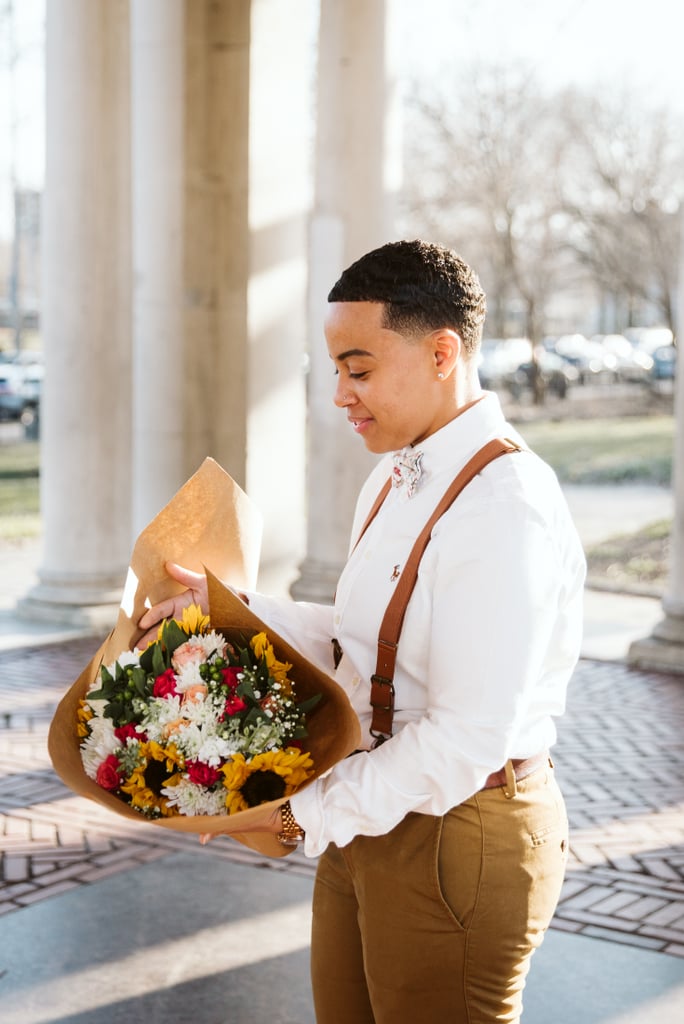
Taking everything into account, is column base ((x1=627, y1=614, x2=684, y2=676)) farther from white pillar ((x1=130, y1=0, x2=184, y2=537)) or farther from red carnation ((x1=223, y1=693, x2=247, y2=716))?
red carnation ((x1=223, y1=693, x2=247, y2=716))

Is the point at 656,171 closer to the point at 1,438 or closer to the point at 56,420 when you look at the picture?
the point at 1,438

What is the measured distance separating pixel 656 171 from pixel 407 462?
30952 mm

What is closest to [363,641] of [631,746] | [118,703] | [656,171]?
[118,703]

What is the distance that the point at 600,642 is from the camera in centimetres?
962

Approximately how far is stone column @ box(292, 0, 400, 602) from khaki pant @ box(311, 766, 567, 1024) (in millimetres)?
7050

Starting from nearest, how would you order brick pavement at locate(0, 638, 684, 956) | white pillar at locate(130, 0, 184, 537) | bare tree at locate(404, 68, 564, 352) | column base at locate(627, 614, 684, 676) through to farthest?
brick pavement at locate(0, 638, 684, 956), column base at locate(627, 614, 684, 676), white pillar at locate(130, 0, 184, 537), bare tree at locate(404, 68, 564, 352)

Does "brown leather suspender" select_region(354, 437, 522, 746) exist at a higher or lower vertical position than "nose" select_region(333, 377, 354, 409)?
lower

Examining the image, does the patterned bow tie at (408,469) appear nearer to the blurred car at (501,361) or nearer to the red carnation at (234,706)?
the red carnation at (234,706)

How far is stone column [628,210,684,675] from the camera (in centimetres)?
858

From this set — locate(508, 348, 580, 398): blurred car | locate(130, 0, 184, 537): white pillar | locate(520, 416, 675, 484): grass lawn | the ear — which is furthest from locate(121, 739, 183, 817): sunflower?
locate(508, 348, 580, 398): blurred car

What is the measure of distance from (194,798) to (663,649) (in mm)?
7069

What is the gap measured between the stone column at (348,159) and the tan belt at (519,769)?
699 cm

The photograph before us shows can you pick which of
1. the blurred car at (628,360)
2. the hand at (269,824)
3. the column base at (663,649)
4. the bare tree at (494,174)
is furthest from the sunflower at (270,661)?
the blurred car at (628,360)

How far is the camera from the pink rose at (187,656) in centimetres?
227
